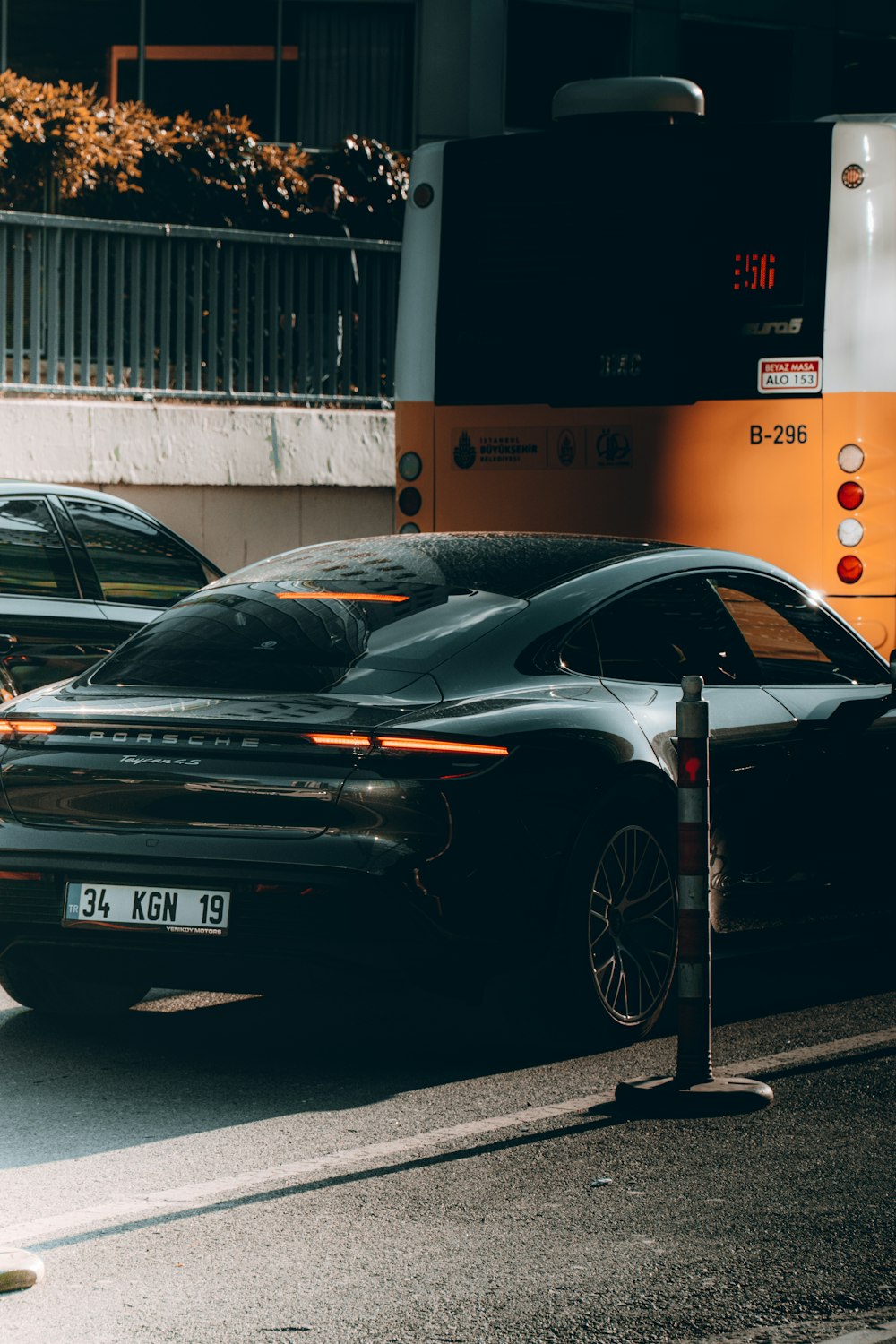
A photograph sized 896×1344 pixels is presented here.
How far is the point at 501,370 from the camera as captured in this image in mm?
12656

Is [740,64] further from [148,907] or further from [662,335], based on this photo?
[148,907]

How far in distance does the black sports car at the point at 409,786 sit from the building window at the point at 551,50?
16671 millimetres

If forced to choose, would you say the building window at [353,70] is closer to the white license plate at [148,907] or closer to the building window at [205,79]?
the building window at [205,79]

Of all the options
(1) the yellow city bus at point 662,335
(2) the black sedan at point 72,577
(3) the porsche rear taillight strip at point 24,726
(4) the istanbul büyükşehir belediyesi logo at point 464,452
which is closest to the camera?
(3) the porsche rear taillight strip at point 24,726

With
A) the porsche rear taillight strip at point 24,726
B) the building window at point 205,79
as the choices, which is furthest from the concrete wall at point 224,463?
the porsche rear taillight strip at point 24,726

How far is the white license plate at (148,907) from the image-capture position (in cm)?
602

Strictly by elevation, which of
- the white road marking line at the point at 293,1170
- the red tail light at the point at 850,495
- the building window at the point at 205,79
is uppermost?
the building window at the point at 205,79

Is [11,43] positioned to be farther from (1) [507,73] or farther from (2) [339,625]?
(2) [339,625]

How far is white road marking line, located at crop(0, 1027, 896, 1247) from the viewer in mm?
4895

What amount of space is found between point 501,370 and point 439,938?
7.09 meters

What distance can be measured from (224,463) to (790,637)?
32.2ft

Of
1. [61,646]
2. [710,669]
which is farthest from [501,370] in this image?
[710,669]

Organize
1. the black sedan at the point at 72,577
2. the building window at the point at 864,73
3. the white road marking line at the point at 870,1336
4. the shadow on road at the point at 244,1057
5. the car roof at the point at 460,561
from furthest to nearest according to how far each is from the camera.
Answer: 1. the building window at the point at 864,73
2. the black sedan at the point at 72,577
3. the car roof at the point at 460,561
4. the shadow on road at the point at 244,1057
5. the white road marking line at the point at 870,1336

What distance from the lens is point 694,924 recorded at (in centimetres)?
611
